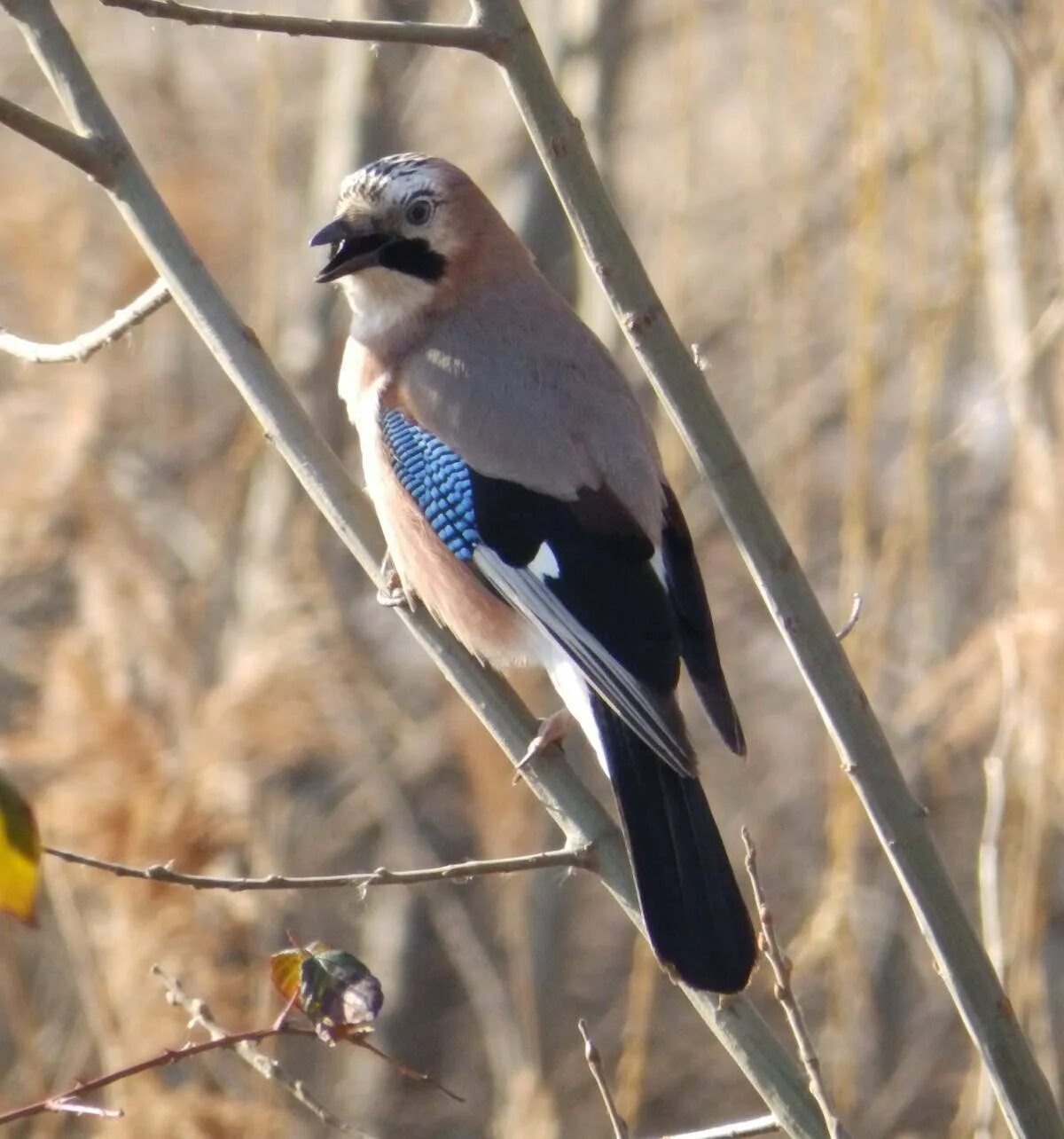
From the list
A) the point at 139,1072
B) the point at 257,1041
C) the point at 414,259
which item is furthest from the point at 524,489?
the point at 139,1072

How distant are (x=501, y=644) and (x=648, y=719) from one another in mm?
430

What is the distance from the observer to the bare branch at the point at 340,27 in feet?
5.20

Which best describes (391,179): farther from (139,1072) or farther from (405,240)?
(139,1072)

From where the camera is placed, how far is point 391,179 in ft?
9.21

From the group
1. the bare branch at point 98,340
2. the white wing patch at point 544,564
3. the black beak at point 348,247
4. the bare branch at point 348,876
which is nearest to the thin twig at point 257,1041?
the bare branch at point 348,876

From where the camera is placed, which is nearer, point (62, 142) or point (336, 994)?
point (336, 994)

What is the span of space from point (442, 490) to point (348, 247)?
1.53 ft

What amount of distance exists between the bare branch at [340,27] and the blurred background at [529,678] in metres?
1.24

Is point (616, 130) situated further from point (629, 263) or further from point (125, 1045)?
point (629, 263)

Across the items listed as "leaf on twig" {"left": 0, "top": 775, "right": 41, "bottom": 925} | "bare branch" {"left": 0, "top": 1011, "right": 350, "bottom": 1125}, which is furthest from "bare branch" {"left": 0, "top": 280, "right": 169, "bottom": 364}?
"leaf on twig" {"left": 0, "top": 775, "right": 41, "bottom": 925}

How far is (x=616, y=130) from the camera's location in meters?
5.02

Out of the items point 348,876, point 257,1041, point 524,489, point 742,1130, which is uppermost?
point 524,489

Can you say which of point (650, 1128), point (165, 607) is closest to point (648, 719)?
point (165, 607)

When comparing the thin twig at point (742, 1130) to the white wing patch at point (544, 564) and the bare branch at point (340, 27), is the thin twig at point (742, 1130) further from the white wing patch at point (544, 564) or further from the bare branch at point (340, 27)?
the bare branch at point (340, 27)
